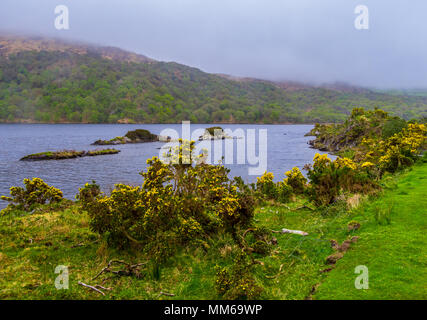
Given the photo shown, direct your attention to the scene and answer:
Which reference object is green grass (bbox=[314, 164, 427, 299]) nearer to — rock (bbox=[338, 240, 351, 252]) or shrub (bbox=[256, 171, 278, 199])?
rock (bbox=[338, 240, 351, 252])

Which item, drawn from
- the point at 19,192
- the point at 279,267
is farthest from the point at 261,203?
the point at 19,192

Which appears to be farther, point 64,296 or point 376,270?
point 64,296

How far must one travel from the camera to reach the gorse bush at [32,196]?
2098 cm

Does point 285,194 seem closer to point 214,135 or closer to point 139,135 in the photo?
point 139,135

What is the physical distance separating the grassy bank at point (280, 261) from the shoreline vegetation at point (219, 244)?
0.10 ft

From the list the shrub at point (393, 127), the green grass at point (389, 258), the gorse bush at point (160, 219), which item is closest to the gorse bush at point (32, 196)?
the gorse bush at point (160, 219)

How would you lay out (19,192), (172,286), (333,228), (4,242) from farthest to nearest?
(19,192)
(4,242)
(333,228)
(172,286)

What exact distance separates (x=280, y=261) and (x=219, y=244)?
7.00ft

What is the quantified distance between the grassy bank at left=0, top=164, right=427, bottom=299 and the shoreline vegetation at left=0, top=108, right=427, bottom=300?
32 millimetres

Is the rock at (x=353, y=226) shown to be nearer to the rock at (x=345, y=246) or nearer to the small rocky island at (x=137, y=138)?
the rock at (x=345, y=246)
